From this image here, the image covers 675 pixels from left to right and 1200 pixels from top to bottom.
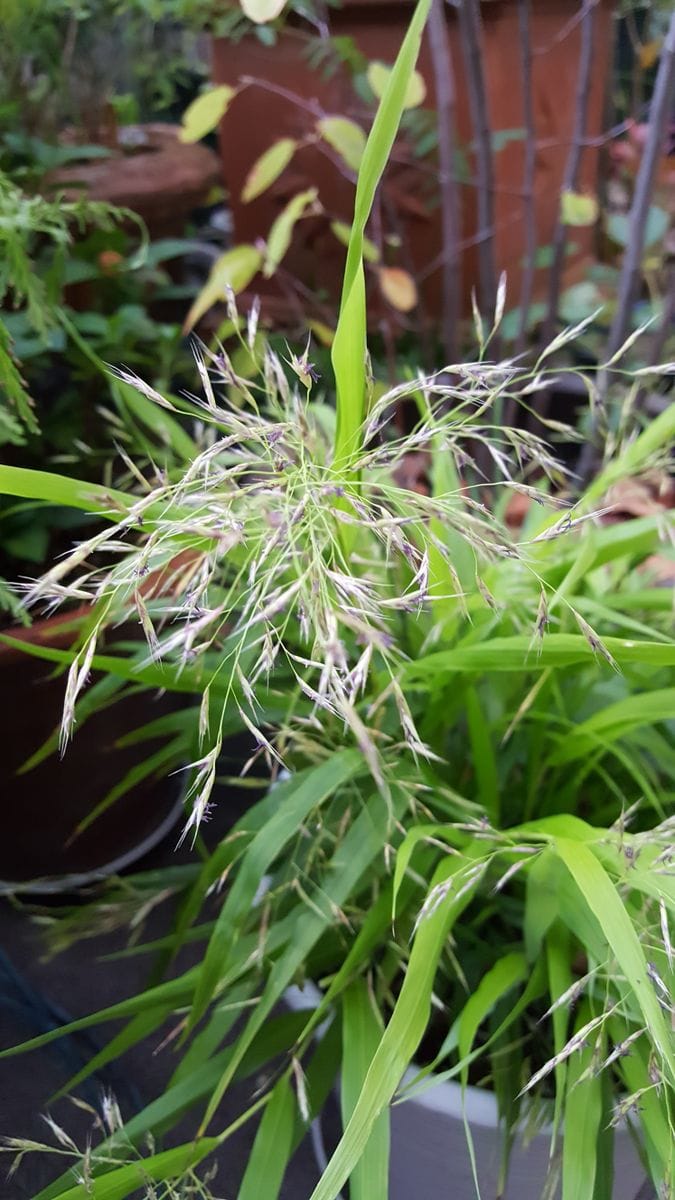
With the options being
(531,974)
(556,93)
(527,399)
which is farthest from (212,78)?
(531,974)

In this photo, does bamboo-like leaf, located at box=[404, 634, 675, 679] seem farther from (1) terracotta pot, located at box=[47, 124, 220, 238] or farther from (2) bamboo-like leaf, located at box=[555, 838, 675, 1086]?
(1) terracotta pot, located at box=[47, 124, 220, 238]

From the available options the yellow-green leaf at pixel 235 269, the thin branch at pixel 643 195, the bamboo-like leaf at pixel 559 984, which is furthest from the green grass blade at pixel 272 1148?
the yellow-green leaf at pixel 235 269

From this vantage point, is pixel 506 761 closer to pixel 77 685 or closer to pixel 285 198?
pixel 77 685

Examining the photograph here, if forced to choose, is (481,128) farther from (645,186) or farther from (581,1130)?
(581,1130)

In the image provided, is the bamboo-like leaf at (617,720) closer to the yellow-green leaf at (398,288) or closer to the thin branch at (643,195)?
the thin branch at (643,195)

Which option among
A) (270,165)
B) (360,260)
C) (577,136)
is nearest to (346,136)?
(270,165)

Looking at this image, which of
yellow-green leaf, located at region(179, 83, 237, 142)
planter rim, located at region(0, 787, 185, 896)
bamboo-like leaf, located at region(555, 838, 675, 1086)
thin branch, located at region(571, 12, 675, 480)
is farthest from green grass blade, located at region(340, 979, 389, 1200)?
yellow-green leaf, located at region(179, 83, 237, 142)
